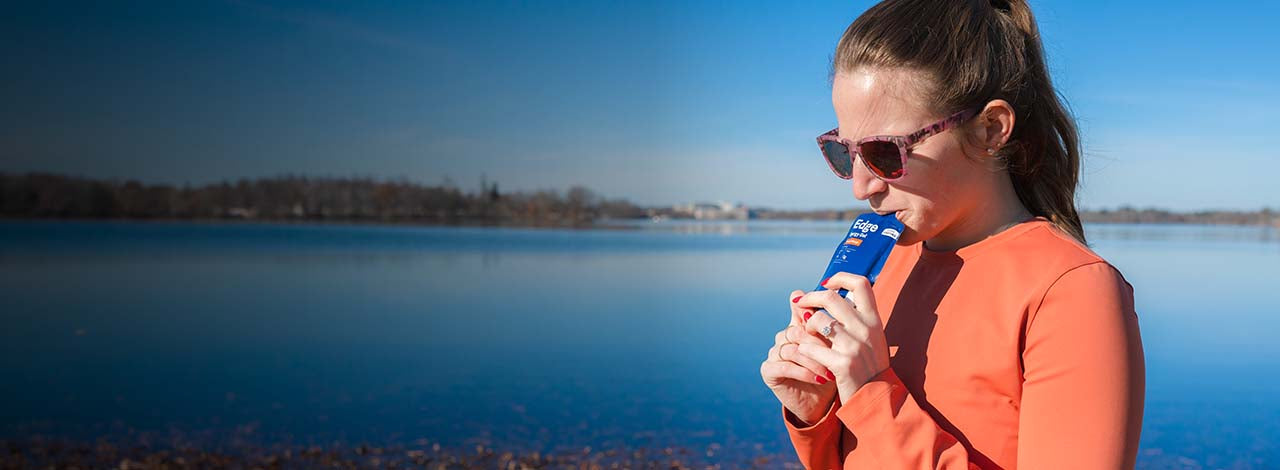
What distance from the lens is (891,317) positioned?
1362mm

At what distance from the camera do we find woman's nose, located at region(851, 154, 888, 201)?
1.24 meters

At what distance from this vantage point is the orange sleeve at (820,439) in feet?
4.26

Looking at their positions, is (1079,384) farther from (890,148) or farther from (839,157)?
(839,157)

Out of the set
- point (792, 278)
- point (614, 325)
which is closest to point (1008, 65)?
point (614, 325)

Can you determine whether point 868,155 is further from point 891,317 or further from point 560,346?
point 560,346

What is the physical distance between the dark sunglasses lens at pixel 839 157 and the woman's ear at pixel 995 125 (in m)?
0.20

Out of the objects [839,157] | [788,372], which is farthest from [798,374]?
[839,157]

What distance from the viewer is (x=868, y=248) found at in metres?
1.21

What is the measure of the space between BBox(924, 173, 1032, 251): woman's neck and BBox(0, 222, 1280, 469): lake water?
20.9ft

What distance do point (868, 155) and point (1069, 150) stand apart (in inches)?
14.6

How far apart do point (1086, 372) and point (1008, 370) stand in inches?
4.1

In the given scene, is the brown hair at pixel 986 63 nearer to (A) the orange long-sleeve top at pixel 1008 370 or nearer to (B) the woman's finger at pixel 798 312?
(A) the orange long-sleeve top at pixel 1008 370

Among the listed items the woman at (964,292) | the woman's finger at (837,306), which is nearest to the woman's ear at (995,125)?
the woman at (964,292)

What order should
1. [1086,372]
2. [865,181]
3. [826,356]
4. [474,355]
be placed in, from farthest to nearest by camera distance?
[474,355] → [865,181] → [826,356] → [1086,372]
